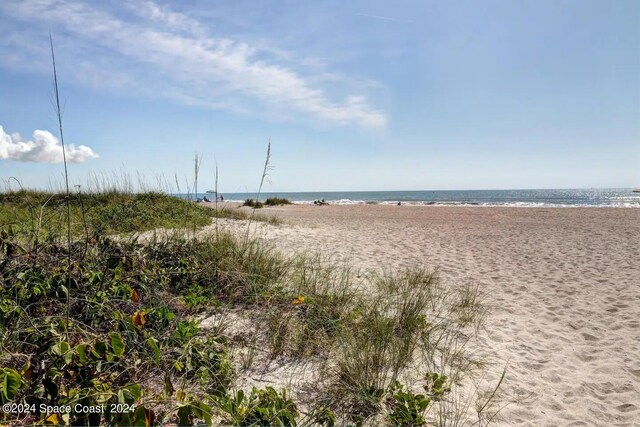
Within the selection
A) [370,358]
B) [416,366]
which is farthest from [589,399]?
[370,358]

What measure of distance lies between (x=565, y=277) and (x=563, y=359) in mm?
4006

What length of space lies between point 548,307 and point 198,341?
5186 millimetres

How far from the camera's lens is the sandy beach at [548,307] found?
3.12 meters

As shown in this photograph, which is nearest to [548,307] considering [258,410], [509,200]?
[258,410]

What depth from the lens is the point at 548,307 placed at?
5457 mm

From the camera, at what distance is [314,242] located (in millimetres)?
10266

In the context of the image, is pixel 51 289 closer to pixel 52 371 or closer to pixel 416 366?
pixel 52 371

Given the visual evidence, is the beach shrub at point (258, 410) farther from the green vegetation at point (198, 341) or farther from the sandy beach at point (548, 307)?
the sandy beach at point (548, 307)

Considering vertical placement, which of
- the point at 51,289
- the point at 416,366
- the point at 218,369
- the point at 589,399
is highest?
the point at 51,289

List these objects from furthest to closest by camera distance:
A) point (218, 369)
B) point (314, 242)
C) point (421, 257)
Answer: point (314, 242), point (421, 257), point (218, 369)

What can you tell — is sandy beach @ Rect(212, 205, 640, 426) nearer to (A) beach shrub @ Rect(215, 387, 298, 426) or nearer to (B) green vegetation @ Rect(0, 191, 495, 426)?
(B) green vegetation @ Rect(0, 191, 495, 426)

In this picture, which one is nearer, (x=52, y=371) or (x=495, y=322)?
(x=52, y=371)

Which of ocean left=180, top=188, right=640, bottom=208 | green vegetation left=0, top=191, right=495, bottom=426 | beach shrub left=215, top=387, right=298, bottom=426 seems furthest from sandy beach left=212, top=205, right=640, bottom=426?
ocean left=180, top=188, right=640, bottom=208

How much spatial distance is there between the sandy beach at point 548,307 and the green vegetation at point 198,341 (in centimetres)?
51
